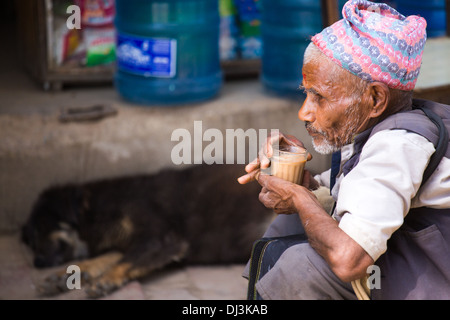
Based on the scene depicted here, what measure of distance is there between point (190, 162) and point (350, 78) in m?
2.42

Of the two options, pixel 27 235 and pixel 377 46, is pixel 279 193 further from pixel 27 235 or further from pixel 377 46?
pixel 27 235

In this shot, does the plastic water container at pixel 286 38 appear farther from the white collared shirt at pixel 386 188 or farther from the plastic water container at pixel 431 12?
the white collared shirt at pixel 386 188

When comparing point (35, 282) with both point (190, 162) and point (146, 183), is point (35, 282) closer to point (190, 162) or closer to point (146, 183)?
point (146, 183)

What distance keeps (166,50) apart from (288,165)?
242 cm

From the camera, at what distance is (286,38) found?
4.51 meters

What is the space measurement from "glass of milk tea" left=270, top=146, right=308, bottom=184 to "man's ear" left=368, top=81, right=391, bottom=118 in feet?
0.99

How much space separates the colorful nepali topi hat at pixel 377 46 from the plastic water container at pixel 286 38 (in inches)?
99.3

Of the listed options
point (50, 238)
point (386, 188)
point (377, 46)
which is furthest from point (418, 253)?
point (50, 238)

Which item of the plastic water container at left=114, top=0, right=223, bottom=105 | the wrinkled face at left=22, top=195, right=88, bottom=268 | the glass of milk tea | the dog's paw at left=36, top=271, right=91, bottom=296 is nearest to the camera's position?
the glass of milk tea

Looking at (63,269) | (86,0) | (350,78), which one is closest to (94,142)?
(63,269)

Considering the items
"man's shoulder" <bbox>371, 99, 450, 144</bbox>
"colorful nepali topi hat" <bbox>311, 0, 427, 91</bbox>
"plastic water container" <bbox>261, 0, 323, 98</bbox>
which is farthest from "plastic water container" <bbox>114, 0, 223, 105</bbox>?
"man's shoulder" <bbox>371, 99, 450, 144</bbox>

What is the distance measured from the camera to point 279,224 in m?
2.34

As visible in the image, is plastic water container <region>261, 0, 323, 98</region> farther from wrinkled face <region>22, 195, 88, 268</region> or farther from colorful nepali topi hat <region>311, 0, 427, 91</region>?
colorful nepali topi hat <region>311, 0, 427, 91</region>

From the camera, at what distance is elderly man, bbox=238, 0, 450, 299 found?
172 centimetres
